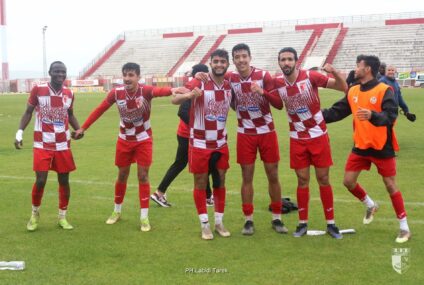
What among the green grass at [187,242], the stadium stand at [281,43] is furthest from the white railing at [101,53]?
the green grass at [187,242]

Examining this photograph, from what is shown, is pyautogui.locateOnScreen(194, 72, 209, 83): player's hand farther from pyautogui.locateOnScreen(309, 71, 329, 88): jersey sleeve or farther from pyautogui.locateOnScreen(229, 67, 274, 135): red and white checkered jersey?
pyautogui.locateOnScreen(309, 71, 329, 88): jersey sleeve

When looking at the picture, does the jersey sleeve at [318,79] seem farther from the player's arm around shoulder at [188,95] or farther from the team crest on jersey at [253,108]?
the player's arm around shoulder at [188,95]

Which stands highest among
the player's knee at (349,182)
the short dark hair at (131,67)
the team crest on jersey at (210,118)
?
the short dark hair at (131,67)

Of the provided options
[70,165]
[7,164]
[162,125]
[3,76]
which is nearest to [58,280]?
[70,165]

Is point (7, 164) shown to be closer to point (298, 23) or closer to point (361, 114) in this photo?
point (361, 114)

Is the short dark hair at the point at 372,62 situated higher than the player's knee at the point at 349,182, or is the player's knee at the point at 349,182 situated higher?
the short dark hair at the point at 372,62

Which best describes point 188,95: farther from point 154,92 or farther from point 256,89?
point 154,92

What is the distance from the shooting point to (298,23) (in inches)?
2638

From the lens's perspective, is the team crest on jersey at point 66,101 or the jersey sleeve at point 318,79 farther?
the team crest on jersey at point 66,101

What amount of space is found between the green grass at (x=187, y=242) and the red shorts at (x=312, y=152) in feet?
2.80

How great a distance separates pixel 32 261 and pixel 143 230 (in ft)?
4.90

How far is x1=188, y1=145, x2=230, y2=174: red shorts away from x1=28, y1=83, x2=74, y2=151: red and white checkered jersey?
1612 mm

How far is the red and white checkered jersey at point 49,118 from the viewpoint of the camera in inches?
261

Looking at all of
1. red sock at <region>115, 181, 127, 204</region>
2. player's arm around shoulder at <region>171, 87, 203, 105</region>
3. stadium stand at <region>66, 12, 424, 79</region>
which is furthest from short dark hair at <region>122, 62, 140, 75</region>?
stadium stand at <region>66, 12, 424, 79</region>
